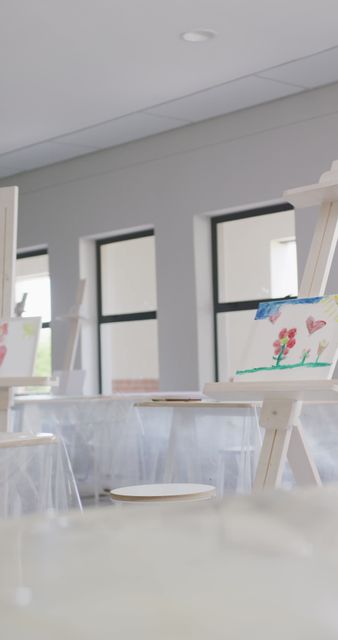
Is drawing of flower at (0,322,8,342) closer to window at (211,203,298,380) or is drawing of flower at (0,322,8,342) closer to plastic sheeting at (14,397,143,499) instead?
plastic sheeting at (14,397,143,499)

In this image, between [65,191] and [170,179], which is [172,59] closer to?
[170,179]

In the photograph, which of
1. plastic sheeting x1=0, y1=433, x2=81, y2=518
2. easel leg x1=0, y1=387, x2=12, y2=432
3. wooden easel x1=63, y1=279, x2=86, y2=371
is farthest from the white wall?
plastic sheeting x1=0, y1=433, x2=81, y2=518

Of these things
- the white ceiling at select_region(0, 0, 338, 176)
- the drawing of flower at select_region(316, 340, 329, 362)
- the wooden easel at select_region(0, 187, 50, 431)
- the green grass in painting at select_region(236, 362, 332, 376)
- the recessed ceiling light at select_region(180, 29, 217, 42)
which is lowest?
the green grass in painting at select_region(236, 362, 332, 376)

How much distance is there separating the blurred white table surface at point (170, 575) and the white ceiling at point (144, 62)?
426 cm

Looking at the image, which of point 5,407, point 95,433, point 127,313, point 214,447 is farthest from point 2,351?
point 127,313

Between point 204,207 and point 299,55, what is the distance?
59.6 inches

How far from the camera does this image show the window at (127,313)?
6840 mm

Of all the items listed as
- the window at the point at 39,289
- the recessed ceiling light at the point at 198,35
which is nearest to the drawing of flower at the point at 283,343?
the recessed ceiling light at the point at 198,35

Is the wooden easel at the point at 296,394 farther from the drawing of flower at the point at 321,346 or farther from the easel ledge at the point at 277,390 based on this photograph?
the drawing of flower at the point at 321,346

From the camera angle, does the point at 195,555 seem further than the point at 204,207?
No

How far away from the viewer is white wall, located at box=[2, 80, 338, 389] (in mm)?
5633

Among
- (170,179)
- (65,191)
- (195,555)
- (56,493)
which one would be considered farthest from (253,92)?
(195,555)

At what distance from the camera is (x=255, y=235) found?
20.2 ft

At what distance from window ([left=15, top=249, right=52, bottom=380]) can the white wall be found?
20cm
